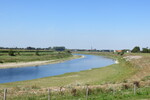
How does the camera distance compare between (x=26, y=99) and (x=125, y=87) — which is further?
(x=125, y=87)

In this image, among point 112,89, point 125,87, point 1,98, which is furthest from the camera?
point 125,87

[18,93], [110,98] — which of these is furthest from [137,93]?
[18,93]

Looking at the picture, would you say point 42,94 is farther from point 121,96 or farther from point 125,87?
point 125,87

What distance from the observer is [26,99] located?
1964 centimetres

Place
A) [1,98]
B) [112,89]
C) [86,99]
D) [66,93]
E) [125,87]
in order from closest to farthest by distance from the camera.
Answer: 1. [86,99]
2. [1,98]
3. [66,93]
4. [112,89]
5. [125,87]

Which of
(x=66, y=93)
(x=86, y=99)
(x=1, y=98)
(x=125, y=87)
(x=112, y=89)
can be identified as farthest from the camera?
(x=125, y=87)

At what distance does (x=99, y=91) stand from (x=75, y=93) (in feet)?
10.2

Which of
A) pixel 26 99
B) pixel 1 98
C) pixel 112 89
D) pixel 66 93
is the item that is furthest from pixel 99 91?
pixel 1 98

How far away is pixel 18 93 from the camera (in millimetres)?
23125

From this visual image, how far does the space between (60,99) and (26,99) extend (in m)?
3.11

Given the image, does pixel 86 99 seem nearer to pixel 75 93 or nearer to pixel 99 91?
pixel 75 93

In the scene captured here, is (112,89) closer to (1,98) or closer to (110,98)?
(110,98)

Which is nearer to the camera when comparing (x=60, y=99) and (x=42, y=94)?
(x=60, y=99)

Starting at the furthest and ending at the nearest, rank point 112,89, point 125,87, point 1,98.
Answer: point 125,87, point 112,89, point 1,98
